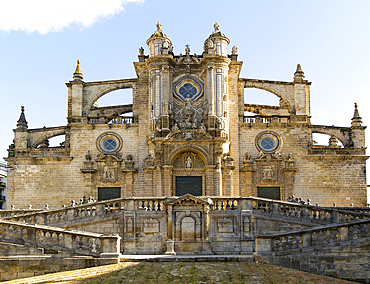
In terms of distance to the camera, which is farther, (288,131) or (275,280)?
(288,131)

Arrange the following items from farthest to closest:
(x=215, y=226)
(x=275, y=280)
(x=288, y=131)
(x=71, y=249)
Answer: (x=288, y=131), (x=215, y=226), (x=71, y=249), (x=275, y=280)

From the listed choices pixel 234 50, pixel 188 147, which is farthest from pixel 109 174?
pixel 234 50

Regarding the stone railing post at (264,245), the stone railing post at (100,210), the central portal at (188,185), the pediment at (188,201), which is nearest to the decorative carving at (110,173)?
the central portal at (188,185)

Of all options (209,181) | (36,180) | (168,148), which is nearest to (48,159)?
(36,180)

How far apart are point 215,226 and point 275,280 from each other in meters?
6.59

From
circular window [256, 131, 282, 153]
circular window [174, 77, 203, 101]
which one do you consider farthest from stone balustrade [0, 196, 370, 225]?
circular window [174, 77, 203, 101]

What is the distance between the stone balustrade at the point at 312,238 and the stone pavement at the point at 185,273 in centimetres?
79

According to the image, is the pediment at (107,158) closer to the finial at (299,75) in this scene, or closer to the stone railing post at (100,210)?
the stone railing post at (100,210)

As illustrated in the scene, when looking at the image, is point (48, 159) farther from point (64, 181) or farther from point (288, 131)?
point (288, 131)

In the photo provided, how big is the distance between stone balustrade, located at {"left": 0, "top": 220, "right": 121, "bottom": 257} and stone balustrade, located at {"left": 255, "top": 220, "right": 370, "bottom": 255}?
4747 millimetres

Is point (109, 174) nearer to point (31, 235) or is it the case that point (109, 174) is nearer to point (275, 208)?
point (275, 208)

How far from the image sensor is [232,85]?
107 feet

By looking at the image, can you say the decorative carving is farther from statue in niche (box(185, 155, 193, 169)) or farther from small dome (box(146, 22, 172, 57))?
small dome (box(146, 22, 172, 57))

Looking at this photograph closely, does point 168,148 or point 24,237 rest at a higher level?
point 168,148
